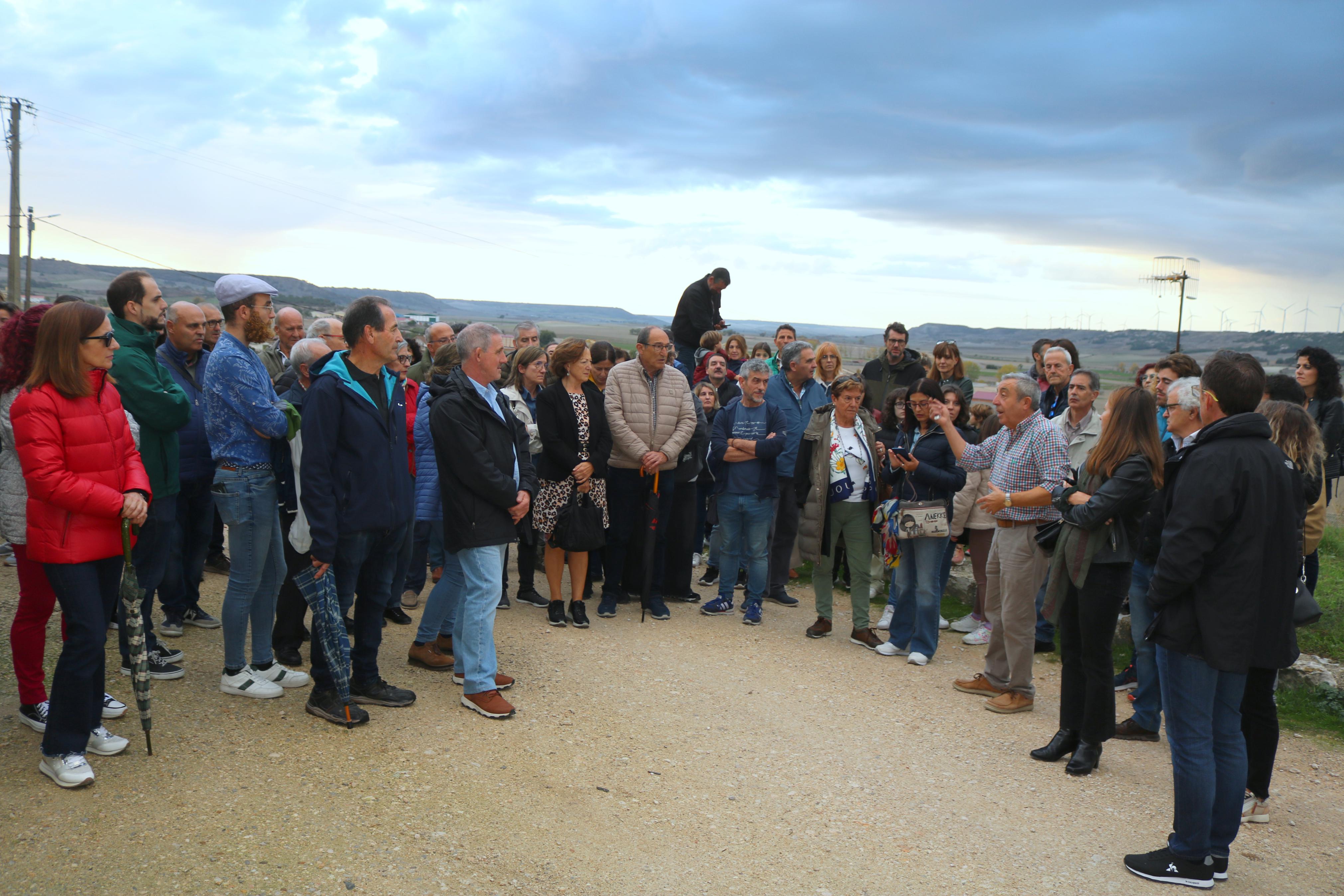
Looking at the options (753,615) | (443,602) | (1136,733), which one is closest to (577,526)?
(443,602)

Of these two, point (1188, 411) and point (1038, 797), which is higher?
point (1188, 411)

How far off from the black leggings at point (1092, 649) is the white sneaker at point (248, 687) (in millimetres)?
4442

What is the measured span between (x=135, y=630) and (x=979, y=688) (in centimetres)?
509

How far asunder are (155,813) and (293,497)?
1747mm

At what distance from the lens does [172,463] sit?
488 centimetres

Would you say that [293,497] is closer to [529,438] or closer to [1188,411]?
[529,438]

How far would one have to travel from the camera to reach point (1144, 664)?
5422 millimetres

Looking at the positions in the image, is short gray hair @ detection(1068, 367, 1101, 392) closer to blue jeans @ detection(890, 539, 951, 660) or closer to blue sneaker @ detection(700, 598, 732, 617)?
blue jeans @ detection(890, 539, 951, 660)

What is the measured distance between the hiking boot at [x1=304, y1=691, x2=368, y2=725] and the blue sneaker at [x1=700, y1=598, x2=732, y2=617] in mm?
3406

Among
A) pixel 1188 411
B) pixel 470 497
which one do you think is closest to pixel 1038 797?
pixel 1188 411

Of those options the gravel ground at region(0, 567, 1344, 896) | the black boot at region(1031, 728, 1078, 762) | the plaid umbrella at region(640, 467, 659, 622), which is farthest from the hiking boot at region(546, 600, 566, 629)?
the black boot at region(1031, 728, 1078, 762)

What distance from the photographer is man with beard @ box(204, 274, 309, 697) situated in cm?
476

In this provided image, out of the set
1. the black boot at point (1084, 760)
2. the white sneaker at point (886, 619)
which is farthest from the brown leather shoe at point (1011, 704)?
the white sneaker at point (886, 619)

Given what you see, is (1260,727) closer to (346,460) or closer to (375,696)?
(375,696)
